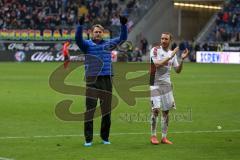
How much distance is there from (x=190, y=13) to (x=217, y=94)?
37702 millimetres

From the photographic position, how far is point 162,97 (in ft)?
45.1

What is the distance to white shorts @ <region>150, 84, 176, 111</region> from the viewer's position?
A: 44.7 feet

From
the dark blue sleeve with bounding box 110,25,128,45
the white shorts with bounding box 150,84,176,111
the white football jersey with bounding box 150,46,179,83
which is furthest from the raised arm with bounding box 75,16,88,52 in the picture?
the white shorts with bounding box 150,84,176,111

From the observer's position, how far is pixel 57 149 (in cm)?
1300

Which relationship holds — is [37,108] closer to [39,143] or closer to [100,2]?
[39,143]

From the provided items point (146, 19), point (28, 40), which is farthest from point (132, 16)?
point (28, 40)

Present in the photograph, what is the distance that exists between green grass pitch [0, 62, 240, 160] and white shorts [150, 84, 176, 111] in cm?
81

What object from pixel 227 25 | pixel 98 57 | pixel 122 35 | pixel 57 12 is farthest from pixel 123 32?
pixel 57 12

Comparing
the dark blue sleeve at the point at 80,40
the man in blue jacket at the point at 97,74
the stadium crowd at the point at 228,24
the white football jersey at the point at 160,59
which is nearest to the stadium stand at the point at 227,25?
the stadium crowd at the point at 228,24

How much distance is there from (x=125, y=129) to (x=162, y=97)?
8.76 ft

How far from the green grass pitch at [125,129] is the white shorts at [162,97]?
0.81m

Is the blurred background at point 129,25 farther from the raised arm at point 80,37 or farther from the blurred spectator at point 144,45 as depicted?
the raised arm at point 80,37

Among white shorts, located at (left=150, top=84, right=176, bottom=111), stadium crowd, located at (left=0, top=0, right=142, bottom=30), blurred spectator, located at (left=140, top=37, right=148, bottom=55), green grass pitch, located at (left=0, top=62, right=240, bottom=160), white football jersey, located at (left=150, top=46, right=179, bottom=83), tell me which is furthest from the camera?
stadium crowd, located at (left=0, top=0, right=142, bottom=30)

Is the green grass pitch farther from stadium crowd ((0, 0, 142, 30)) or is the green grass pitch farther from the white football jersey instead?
stadium crowd ((0, 0, 142, 30))
